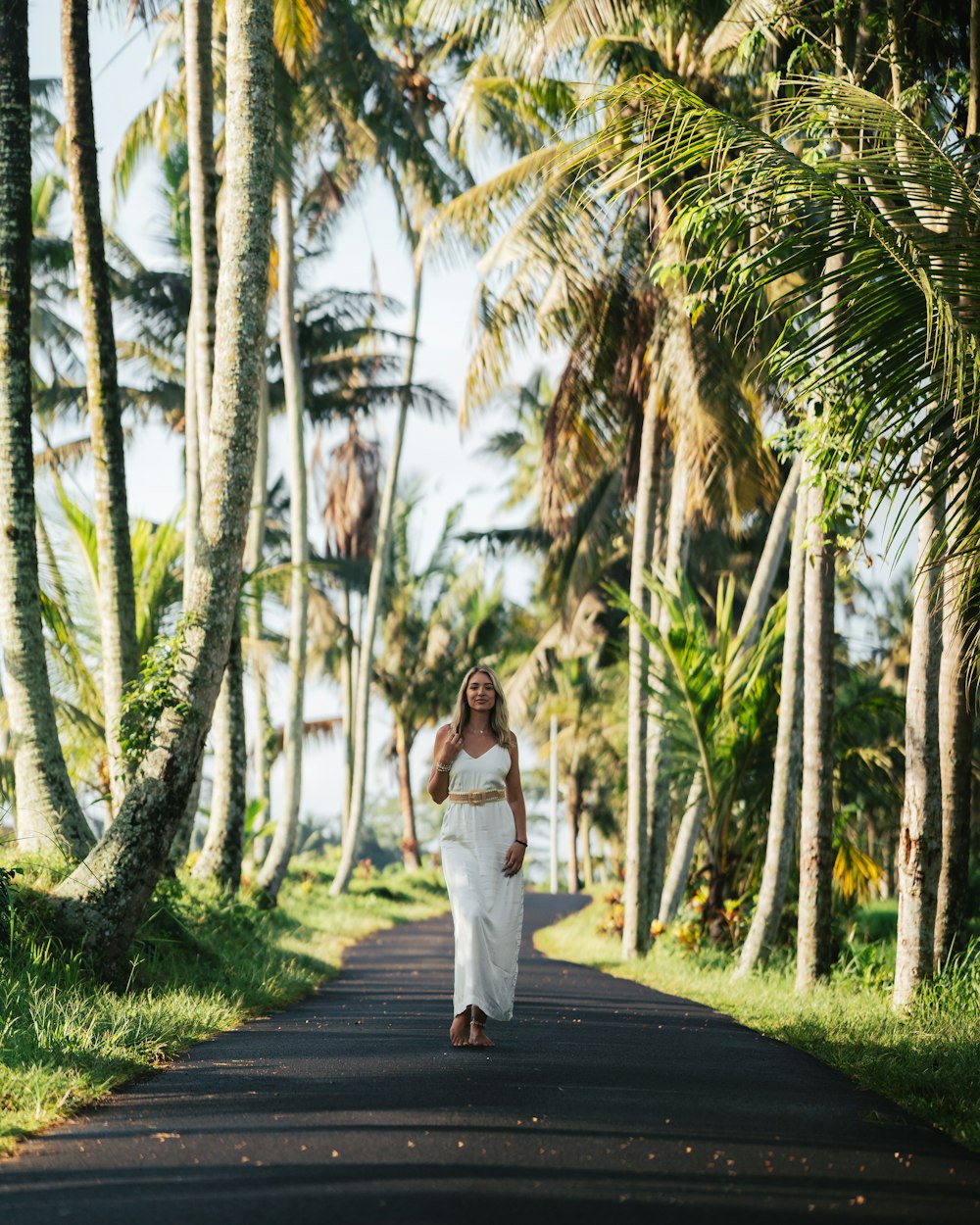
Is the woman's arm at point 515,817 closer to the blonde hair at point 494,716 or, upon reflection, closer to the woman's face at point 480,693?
the blonde hair at point 494,716

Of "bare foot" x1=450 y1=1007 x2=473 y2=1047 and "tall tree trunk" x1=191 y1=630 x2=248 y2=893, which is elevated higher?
"tall tree trunk" x1=191 y1=630 x2=248 y2=893

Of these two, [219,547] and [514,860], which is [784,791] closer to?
[514,860]

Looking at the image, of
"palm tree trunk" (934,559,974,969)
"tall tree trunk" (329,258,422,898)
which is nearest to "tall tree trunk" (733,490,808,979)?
"palm tree trunk" (934,559,974,969)

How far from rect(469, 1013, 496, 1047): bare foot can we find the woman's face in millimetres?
1630

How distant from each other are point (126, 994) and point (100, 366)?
511cm

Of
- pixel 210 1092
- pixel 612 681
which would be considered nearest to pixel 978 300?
pixel 210 1092

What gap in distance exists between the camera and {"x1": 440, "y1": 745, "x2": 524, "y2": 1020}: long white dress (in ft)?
23.8

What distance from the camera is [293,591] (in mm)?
20734

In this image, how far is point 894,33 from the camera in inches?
356

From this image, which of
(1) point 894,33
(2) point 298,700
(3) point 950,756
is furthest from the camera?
(2) point 298,700

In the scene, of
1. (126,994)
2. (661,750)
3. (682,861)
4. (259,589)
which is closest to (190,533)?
(259,589)

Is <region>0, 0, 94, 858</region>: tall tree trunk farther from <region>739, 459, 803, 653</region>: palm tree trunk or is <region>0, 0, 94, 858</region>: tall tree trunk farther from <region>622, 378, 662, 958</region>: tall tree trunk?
<region>739, 459, 803, 653</region>: palm tree trunk

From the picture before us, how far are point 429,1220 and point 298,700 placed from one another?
53.9 ft

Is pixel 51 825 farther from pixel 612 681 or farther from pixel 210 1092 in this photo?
pixel 612 681
